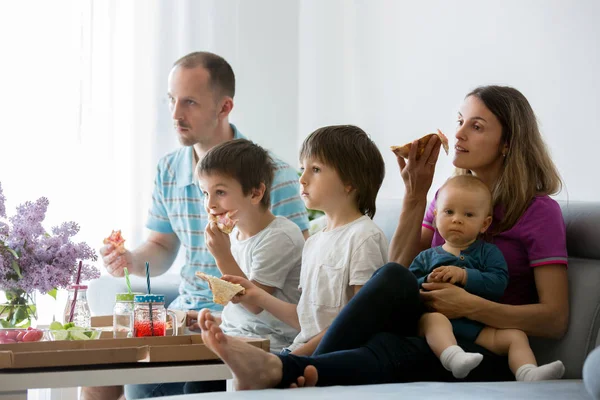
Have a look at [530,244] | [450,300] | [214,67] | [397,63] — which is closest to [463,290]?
[450,300]

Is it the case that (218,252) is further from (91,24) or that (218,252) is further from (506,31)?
(91,24)

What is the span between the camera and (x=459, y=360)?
1.69 meters

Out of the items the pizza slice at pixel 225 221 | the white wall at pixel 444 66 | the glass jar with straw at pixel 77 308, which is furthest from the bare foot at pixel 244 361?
the white wall at pixel 444 66

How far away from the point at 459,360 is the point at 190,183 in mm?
1406

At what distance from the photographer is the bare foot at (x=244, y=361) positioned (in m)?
1.49

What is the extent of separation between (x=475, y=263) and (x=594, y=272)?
0.95ft

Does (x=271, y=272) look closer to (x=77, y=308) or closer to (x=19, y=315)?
(x=77, y=308)

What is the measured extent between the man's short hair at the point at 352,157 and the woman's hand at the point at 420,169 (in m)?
0.09

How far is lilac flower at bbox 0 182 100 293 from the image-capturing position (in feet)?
6.22

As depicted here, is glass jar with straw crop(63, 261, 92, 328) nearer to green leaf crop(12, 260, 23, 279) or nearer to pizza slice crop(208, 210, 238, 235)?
green leaf crop(12, 260, 23, 279)

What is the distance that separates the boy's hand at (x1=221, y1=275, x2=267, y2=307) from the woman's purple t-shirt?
64 cm

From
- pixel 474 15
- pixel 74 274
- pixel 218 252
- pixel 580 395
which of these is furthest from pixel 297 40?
pixel 580 395

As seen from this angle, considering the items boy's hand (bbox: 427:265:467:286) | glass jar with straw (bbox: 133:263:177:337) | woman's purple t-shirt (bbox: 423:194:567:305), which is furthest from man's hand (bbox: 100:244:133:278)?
woman's purple t-shirt (bbox: 423:194:567:305)

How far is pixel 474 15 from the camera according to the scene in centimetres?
301
